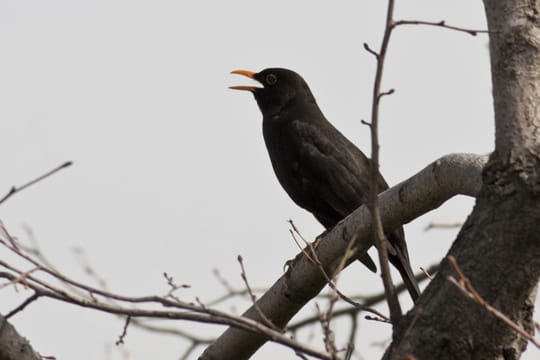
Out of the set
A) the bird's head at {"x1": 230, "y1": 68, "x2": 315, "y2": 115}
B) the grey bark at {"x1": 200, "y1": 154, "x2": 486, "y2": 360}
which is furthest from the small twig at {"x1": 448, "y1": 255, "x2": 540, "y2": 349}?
the bird's head at {"x1": 230, "y1": 68, "x2": 315, "y2": 115}

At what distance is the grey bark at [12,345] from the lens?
3.42m

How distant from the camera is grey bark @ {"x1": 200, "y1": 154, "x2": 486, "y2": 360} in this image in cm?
446

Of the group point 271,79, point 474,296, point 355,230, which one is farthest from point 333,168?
point 474,296

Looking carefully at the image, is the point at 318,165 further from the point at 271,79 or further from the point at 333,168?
the point at 271,79

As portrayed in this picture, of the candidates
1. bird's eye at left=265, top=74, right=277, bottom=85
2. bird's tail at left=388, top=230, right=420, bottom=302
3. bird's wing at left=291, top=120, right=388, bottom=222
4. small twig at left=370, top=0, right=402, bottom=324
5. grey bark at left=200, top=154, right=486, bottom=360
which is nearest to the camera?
→ small twig at left=370, top=0, right=402, bottom=324

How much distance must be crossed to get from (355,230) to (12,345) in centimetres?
179

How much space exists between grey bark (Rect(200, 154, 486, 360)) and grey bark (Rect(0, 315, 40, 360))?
140 centimetres

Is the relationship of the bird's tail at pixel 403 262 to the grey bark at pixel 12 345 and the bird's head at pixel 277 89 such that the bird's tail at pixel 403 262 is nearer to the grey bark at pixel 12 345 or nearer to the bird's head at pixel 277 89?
the bird's head at pixel 277 89

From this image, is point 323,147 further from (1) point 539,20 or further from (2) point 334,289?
(2) point 334,289

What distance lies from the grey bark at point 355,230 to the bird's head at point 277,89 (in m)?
3.07

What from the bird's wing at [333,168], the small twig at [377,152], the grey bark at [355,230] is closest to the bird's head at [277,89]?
the bird's wing at [333,168]

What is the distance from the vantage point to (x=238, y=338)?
16.3 feet

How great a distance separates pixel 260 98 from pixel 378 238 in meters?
5.41

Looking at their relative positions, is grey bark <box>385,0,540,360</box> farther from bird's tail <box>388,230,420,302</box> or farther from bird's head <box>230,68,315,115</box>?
bird's head <box>230,68,315,115</box>
